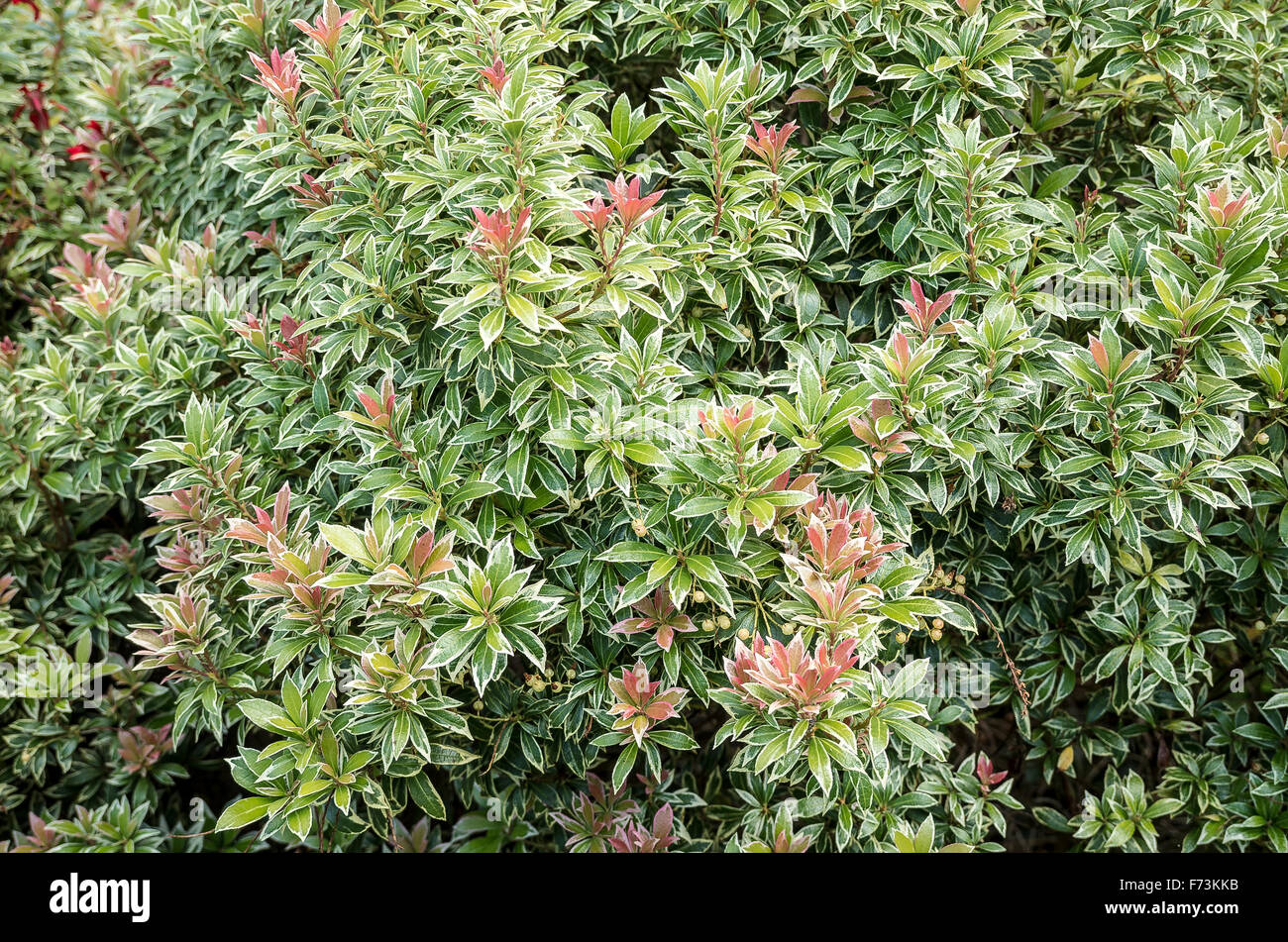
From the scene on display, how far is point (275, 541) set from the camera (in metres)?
2.15

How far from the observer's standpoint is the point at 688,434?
2.11 m

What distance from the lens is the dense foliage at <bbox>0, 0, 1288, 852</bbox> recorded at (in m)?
2.13

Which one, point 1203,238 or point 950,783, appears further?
point 950,783

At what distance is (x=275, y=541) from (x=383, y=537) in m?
0.26

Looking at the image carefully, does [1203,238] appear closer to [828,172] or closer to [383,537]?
[828,172]

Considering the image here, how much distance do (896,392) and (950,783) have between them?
42.2 inches

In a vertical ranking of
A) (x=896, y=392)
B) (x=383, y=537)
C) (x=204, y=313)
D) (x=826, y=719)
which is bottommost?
(x=826, y=719)

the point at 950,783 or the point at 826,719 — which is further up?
the point at 826,719

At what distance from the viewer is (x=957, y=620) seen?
2320 mm

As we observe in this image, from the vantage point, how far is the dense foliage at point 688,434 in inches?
84.0

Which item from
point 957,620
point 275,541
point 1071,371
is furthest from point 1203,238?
point 275,541

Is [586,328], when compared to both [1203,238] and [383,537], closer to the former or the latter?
[383,537]

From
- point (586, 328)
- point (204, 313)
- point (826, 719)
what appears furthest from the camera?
point (204, 313)
